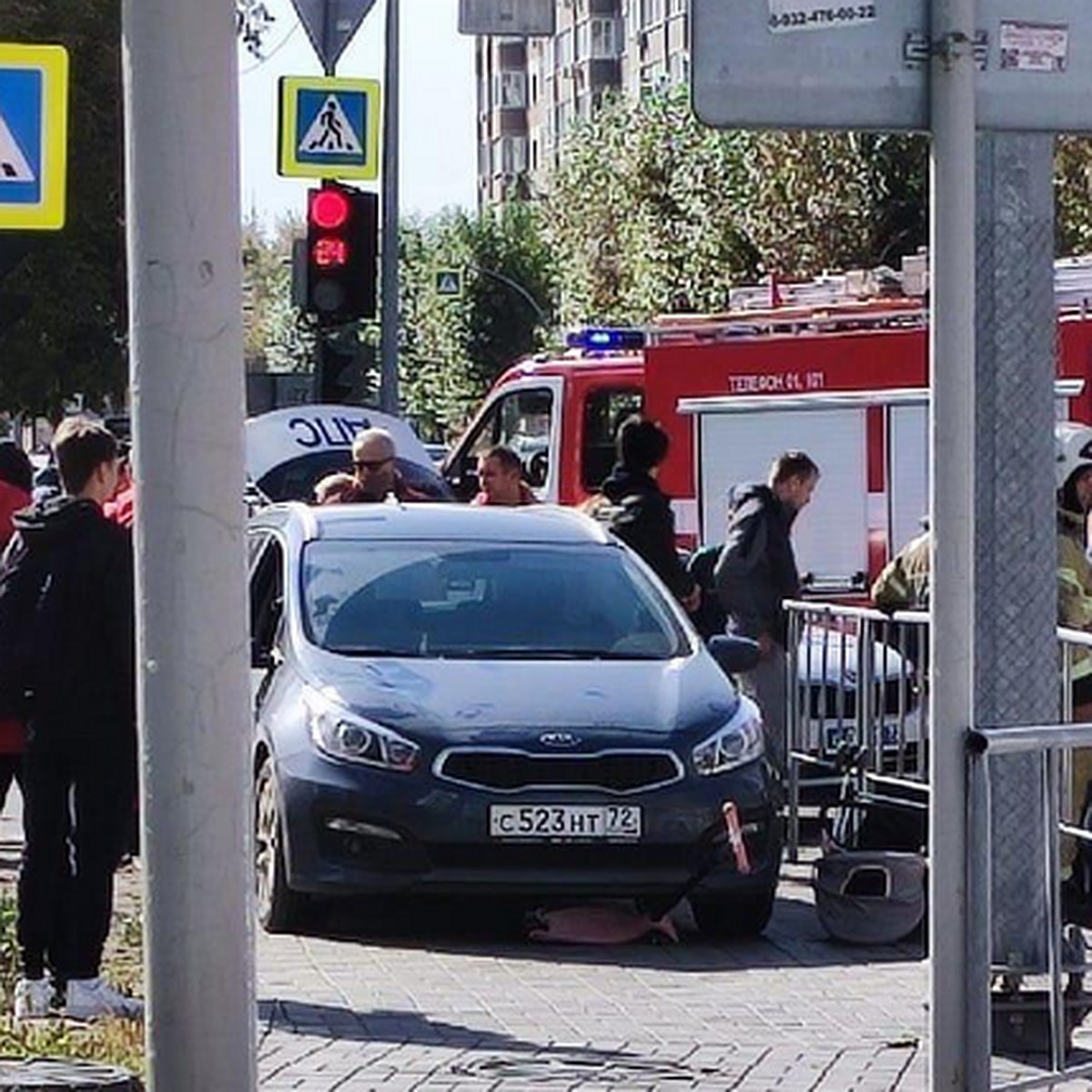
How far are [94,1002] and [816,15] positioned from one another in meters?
3.66

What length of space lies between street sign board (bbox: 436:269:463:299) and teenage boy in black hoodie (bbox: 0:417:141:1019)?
71286 mm

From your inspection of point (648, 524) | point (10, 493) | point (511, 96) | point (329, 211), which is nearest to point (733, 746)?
point (648, 524)

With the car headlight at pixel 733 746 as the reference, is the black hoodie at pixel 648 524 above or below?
above

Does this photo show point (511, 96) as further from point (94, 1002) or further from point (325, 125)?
point (94, 1002)

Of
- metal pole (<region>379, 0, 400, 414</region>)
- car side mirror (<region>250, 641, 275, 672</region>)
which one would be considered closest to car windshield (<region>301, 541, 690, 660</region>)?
car side mirror (<region>250, 641, 275, 672</region>)

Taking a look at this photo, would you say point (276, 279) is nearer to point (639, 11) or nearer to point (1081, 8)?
point (639, 11)

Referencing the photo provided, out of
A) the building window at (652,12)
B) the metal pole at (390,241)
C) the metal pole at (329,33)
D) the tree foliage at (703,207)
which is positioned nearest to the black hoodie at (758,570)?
the metal pole at (329,33)

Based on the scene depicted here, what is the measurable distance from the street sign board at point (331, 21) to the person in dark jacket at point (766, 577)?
5232mm

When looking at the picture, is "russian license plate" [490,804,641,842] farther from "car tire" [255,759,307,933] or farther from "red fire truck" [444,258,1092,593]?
"red fire truck" [444,258,1092,593]

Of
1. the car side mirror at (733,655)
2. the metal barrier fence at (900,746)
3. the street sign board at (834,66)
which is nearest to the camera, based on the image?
the street sign board at (834,66)

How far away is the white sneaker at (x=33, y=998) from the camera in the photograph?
27.9 ft

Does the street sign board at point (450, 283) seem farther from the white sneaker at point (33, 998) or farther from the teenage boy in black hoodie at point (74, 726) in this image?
the white sneaker at point (33, 998)

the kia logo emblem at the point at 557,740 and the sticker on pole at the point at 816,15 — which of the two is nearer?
the sticker on pole at the point at 816,15

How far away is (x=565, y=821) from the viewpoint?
1015 cm
